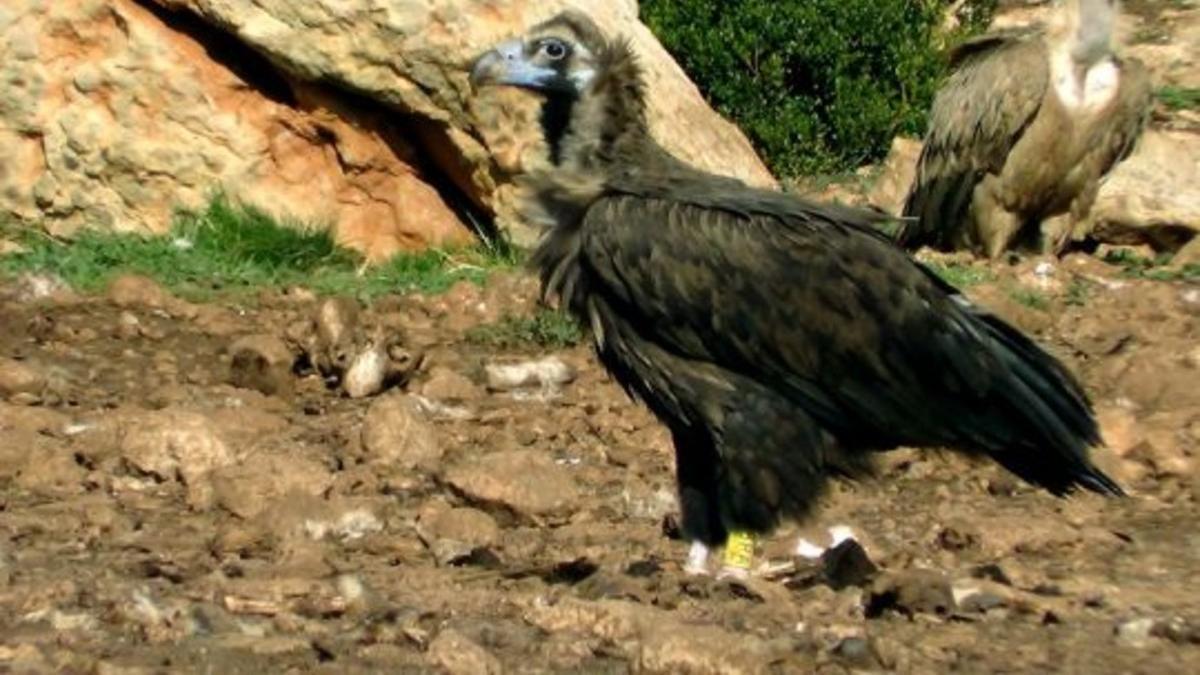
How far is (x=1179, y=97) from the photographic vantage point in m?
15.2

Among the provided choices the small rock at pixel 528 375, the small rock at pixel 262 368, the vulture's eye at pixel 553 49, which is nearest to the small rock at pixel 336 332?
the small rock at pixel 262 368

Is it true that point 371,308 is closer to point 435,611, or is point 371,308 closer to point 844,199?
point 844,199

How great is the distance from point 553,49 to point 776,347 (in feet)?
3.95

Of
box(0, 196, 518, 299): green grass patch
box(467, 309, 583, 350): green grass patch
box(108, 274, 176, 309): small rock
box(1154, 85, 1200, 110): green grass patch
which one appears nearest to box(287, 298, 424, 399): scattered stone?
box(467, 309, 583, 350): green grass patch

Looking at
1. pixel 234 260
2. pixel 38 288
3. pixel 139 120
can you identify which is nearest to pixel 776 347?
pixel 38 288

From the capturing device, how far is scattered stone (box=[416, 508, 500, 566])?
7.41m

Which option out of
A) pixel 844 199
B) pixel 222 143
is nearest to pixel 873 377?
pixel 222 143

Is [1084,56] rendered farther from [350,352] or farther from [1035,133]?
[350,352]

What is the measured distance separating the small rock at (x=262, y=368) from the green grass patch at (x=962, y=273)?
10.3ft

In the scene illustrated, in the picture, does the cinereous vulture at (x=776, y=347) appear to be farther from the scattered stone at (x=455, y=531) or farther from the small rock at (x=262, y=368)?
the small rock at (x=262, y=368)

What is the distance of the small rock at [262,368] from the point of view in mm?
9492

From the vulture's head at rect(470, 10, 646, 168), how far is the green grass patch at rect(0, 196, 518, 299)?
10.8ft

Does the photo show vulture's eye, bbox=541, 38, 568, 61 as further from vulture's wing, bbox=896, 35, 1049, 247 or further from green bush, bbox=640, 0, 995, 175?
green bush, bbox=640, 0, 995, 175

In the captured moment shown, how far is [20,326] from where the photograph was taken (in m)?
10.1
